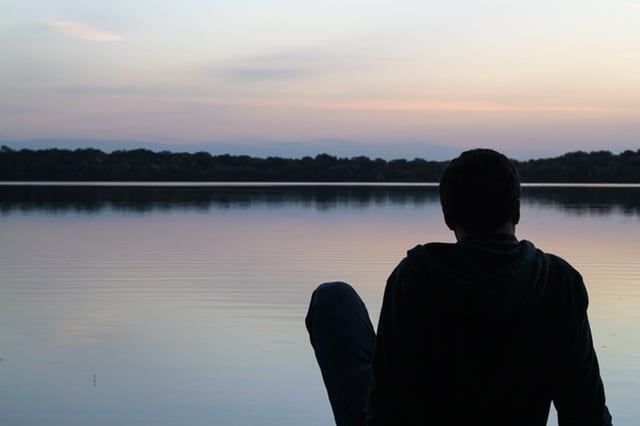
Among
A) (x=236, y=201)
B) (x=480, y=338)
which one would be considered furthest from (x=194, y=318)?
(x=236, y=201)

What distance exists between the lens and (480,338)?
6.07 ft

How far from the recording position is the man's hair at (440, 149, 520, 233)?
6.03ft

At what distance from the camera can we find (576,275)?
6.22 feet

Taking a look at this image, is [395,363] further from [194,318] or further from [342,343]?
[194,318]

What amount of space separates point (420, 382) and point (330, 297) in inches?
22.3

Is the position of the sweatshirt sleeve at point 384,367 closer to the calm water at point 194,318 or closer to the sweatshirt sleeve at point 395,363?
the sweatshirt sleeve at point 395,363

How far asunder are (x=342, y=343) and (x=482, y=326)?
62cm

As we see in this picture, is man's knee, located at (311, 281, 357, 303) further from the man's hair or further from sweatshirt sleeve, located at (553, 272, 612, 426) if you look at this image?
sweatshirt sleeve, located at (553, 272, 612, 426)

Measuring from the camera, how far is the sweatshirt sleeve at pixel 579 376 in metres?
1.89

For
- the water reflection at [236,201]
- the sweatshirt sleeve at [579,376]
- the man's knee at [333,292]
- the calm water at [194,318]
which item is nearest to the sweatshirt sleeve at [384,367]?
the sweatshirt sleeve at [579,376]

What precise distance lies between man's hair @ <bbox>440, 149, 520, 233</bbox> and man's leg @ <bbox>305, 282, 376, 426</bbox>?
57 cm

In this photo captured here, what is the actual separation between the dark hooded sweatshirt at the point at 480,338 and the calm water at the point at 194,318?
325cm

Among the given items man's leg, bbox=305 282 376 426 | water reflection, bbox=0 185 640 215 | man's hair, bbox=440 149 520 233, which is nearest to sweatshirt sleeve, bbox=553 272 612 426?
man's hair, bbox=440 149 520 233

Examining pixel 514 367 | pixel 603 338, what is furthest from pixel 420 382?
pixel 603 338
